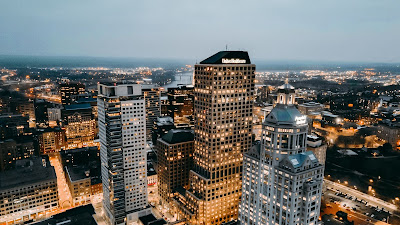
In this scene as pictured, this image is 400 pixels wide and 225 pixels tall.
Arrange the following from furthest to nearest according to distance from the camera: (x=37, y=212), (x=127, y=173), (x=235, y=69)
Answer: (x=37, y=212) < (x=127, y=173) < (x=235, y=69)

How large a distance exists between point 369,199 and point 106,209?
14447 centimetres

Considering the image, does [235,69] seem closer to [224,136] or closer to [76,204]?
[224,136]

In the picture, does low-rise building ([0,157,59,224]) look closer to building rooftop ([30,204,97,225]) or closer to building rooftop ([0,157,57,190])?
building rooftop ([0,157,57,190])

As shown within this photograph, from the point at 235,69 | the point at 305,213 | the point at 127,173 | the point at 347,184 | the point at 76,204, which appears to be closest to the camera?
the point at 305,213

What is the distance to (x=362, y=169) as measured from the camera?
635 ft

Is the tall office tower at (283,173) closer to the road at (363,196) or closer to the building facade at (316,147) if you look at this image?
the building facade at (316,147)

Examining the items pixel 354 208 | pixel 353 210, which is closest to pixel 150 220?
pixel 353 210

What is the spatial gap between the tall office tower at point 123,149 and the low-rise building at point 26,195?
115 feet

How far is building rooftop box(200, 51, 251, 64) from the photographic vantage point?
12481cm

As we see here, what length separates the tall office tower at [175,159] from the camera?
478ft

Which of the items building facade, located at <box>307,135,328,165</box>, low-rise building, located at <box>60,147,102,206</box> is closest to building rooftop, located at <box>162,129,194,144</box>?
low-rise building, located at <box>60,147,102,206</box>

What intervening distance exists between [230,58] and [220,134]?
1407 inches

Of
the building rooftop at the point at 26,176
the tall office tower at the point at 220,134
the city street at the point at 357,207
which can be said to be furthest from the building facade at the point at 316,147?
the building rooftop at the point at 26,176

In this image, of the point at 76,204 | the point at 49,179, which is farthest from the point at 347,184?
the point at 49,179
